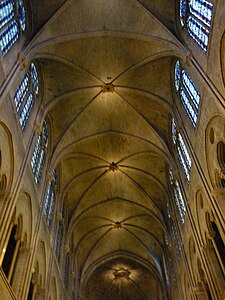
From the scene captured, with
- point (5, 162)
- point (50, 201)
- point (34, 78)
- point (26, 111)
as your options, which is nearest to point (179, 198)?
point (50, 201)

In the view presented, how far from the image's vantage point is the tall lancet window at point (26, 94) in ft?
50.5

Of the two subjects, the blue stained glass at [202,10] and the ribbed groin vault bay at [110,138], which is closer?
the blue stained glass at [202,10]

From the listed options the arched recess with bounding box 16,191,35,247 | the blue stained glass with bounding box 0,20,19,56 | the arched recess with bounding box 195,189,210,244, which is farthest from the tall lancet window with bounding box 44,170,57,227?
the arched recess with bounding box 195,189,210,244

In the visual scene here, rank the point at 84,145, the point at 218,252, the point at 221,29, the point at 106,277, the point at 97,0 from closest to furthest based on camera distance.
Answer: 1. the point at 221,29
2. the point at 218,252
3. the point at 97,0
4. the point at 84,145
5. the point at 106,277

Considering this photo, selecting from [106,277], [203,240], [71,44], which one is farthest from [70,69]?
[106,277]

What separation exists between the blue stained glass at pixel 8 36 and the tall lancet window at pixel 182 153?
9.68m

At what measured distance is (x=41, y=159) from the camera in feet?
61.0

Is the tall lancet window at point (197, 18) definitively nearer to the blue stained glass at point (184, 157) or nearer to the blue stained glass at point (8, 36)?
the blue stained glass at point (184, 157)

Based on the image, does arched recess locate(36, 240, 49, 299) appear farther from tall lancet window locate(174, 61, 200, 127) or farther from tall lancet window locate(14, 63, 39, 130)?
tall lancet window locate(174, 61, 200, 127)

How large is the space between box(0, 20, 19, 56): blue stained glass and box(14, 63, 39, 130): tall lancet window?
2.05m

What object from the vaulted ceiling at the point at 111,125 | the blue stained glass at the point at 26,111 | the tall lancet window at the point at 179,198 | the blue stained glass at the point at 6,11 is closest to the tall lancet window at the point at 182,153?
the vaulted ceiling at the point at 111,125

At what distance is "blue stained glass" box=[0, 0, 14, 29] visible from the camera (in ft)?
44.6

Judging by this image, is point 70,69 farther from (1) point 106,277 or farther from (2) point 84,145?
(1) point 106,277

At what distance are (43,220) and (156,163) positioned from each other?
9.60 metres
